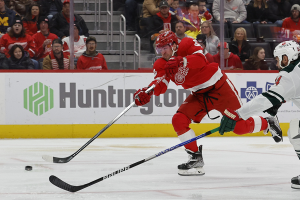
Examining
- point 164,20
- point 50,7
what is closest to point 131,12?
point 164,20

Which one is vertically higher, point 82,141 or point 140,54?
point 140,54

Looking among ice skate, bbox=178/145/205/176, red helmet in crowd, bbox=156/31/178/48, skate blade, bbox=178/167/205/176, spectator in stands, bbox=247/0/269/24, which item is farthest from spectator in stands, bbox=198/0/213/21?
skate blade, bbox=178/167/205/176

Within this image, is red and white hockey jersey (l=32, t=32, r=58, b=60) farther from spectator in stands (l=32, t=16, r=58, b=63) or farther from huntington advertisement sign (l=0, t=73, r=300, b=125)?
huntington advertisement sign (l=0, t=73, r=300, b=125)

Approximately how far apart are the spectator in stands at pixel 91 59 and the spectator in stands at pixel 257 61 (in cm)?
202

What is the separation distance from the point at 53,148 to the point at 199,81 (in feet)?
7.61

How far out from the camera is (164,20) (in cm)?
696

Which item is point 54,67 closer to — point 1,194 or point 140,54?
point 140,54

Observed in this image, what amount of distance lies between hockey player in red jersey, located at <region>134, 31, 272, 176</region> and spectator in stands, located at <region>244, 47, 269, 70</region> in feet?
10.7

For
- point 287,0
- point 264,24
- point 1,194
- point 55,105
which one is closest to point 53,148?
point 55,105

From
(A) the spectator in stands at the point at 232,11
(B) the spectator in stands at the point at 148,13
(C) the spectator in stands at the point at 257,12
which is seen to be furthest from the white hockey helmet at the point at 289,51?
(C) the spectator in stands at the point at 257,12

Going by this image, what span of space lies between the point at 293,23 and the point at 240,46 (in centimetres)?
102

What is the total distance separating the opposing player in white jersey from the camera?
285 cm

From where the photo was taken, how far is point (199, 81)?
3943 millimetres

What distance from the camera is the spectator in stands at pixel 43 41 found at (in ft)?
22.0
